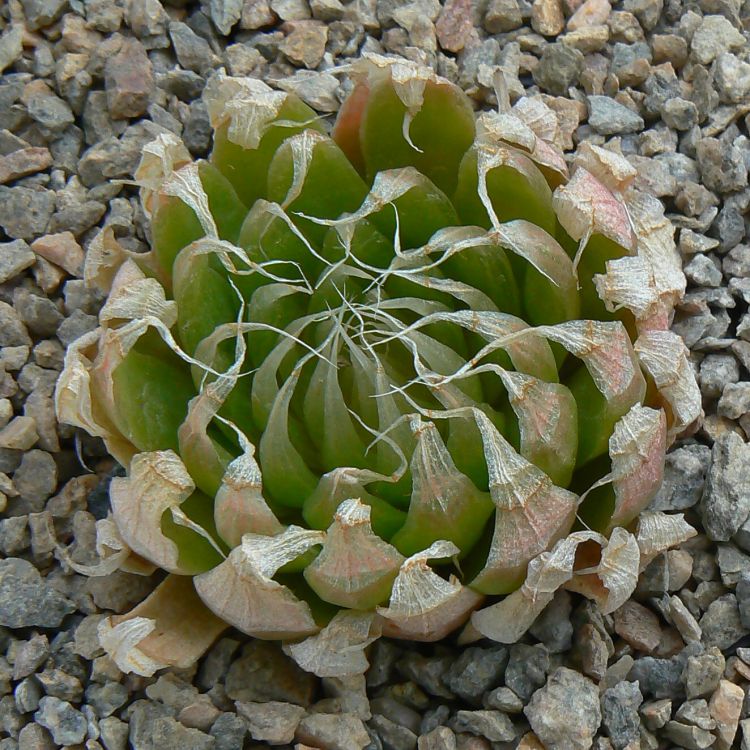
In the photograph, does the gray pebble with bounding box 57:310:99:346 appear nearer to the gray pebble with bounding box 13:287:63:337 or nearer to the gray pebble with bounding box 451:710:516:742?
the gray pebble with bounding box 13:287:63:337

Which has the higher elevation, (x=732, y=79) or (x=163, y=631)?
(x=732, y=79)

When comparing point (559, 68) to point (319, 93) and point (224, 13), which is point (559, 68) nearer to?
point (319, 93)

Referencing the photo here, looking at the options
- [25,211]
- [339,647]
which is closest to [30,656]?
[339,647]

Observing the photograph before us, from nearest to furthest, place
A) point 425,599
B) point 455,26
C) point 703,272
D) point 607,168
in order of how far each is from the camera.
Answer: point 425,599 < point 607,168 < point 703,272 < point 455,26

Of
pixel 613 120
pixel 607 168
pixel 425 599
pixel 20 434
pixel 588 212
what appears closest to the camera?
pixel 425 599

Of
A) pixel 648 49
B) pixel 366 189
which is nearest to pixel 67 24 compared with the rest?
pixel 366 189

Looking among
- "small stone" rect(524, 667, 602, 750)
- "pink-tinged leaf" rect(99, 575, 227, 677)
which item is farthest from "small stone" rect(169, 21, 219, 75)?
"small stone" rect(524, 667, 602, 750)

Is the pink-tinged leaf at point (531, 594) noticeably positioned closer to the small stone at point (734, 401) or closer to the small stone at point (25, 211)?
the small stone at point (734, 401)
